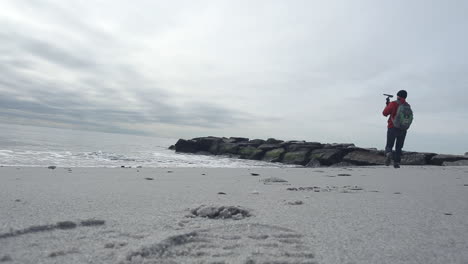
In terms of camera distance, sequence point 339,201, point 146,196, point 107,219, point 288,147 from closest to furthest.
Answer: point 107,219, point 339,201, point 146,196, point 288,147

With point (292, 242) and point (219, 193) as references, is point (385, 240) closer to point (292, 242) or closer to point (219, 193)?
point (292, 242)

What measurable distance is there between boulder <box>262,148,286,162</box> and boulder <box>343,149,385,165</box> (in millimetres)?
3857

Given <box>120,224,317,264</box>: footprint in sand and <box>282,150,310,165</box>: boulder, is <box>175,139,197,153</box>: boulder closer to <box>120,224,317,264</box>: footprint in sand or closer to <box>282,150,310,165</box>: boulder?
<box>282,150,310,165</box>: boulder

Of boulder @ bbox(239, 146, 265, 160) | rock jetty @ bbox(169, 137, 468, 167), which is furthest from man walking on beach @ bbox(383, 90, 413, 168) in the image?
boulder @ bbox(239, 146, 265, 160)

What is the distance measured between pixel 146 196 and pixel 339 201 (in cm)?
154

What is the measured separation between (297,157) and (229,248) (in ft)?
45.8

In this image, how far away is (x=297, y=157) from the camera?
49.3ft

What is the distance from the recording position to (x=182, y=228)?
167 cm

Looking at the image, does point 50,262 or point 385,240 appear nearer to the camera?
point 50,262

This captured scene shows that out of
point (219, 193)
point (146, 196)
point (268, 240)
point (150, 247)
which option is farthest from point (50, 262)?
point (219, 193)

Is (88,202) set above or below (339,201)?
below

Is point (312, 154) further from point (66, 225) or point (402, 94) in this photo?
point (66, 225)

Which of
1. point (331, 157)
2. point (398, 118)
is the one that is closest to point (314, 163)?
point (331, 157)

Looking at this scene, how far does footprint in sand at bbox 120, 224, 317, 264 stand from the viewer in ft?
4.13
